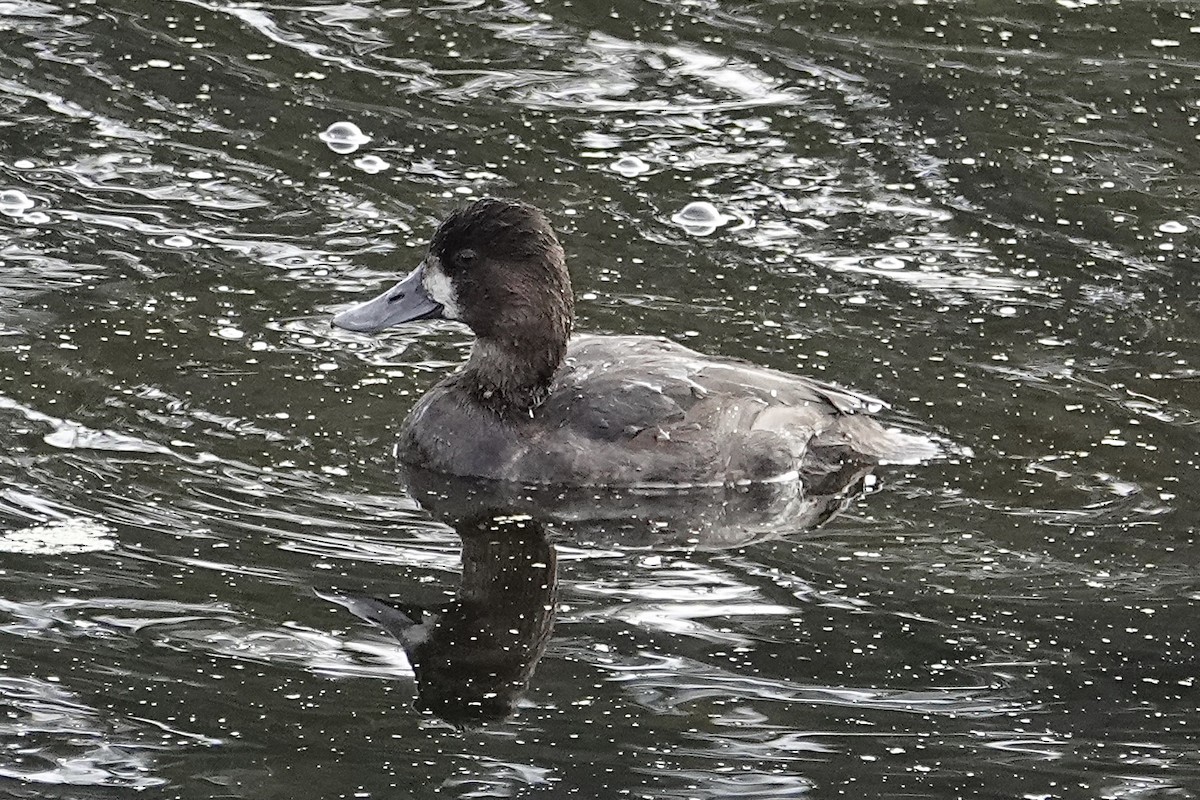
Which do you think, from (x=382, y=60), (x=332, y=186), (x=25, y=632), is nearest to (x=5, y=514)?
(x=25, y=632)

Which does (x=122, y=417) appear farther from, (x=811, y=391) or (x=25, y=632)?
(x=811, y=391)

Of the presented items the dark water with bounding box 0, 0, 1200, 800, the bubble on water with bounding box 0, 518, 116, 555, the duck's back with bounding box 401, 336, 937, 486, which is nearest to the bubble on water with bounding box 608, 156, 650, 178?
the dark water with bounding box 0, 0, 1200, 800

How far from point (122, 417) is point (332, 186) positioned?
8.22 feet

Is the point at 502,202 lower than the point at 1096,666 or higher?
higher

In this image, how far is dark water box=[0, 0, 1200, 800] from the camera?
20.8ft

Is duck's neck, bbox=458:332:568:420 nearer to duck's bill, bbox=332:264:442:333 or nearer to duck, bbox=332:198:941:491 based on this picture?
duck, bbox=332:198:941:491

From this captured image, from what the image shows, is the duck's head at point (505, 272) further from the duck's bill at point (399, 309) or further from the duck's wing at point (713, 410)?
the duck's wing at point (713, 410)

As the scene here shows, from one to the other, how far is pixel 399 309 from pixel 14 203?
2526 millimetres

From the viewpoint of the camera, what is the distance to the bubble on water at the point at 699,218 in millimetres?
10266

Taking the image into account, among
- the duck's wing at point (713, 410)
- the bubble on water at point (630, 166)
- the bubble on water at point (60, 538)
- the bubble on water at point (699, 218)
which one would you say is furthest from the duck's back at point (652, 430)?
the bubble on water at point (630, 166)

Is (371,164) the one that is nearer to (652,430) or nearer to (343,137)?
(343,137)

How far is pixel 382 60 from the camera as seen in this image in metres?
12.1

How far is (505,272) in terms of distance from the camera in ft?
27.8

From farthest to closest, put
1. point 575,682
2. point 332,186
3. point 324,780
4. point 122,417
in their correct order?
point 332,186 → point 122,417 → point 575,682 → point 324,780
